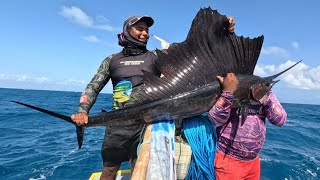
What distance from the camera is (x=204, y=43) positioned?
279 centimetres

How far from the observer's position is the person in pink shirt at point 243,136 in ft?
9.09

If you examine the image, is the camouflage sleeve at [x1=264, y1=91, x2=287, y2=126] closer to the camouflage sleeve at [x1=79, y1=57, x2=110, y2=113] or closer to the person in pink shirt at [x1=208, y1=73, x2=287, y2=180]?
the person in pink shirt at [x1=208, y1=73, x2=287, y2=180]

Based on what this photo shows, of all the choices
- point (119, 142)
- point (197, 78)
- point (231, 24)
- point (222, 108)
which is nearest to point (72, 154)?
point (119, 142)

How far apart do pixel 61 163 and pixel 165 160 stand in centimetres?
547

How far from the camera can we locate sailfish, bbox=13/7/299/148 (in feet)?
8.80

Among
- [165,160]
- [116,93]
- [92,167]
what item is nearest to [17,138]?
[92,167]

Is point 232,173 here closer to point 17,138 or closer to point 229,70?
point 229,70

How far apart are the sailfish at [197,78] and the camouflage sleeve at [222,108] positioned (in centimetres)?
10

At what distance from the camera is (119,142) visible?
3213 millimetres

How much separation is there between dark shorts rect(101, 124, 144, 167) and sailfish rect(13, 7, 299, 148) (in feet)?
1.47

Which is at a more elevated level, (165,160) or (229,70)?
(229,70)

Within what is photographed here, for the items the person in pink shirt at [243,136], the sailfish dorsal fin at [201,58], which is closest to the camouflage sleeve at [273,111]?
the person in pink shirt at [243,136]

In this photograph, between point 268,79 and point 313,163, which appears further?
point 313,163

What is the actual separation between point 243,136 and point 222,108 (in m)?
0.40
